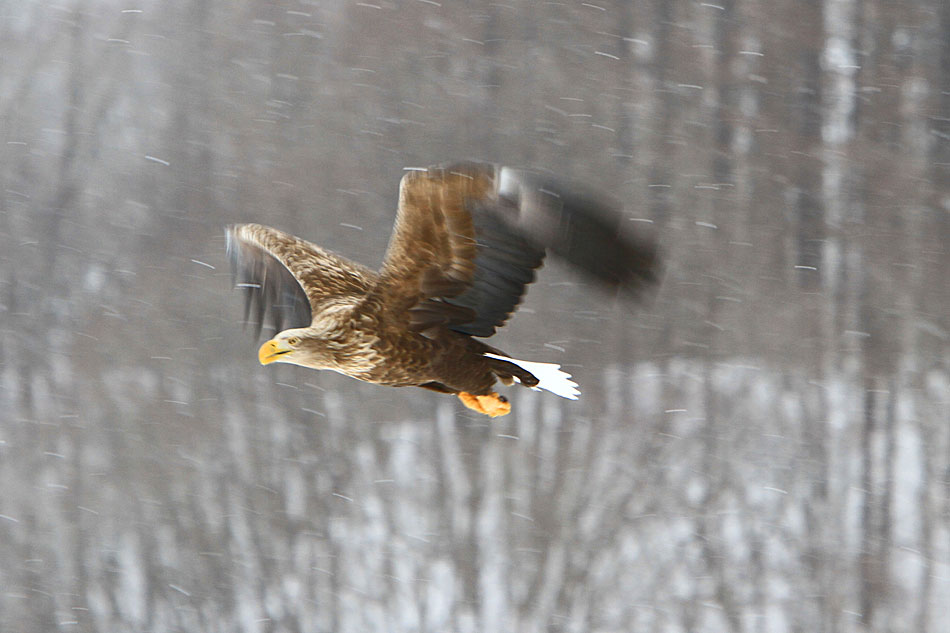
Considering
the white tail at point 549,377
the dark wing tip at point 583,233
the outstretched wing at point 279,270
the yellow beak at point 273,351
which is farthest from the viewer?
the white tail at point 549,377

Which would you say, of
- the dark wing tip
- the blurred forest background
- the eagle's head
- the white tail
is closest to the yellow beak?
the eagle's head

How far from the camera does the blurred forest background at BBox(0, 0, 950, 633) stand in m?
6.14

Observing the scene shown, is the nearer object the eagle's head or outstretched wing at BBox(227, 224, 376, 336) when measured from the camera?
the eagle's head

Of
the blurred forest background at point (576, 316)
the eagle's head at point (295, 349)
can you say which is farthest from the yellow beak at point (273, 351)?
the blurred forest background at point (576, 316)

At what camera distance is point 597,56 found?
617 centimetres

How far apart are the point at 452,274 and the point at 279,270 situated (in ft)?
3.01

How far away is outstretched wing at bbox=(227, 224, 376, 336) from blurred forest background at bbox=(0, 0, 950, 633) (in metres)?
2.73

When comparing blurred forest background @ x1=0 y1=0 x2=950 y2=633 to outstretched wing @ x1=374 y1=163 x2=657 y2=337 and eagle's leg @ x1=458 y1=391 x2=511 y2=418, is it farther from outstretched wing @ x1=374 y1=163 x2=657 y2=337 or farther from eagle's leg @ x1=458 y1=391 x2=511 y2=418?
outstretched wing @ x1=374 y1=163 x2=657 y2=337

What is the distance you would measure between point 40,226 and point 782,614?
5319 mm

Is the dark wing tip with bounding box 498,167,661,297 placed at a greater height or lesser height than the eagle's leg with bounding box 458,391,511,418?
greater

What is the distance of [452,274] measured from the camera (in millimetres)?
2588

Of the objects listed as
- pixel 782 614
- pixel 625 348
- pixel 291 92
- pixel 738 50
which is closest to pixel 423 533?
pixel 625 348

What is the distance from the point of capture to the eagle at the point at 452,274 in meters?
2.37

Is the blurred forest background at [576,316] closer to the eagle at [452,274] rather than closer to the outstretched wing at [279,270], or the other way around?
the outstretched wing at [279,270]
